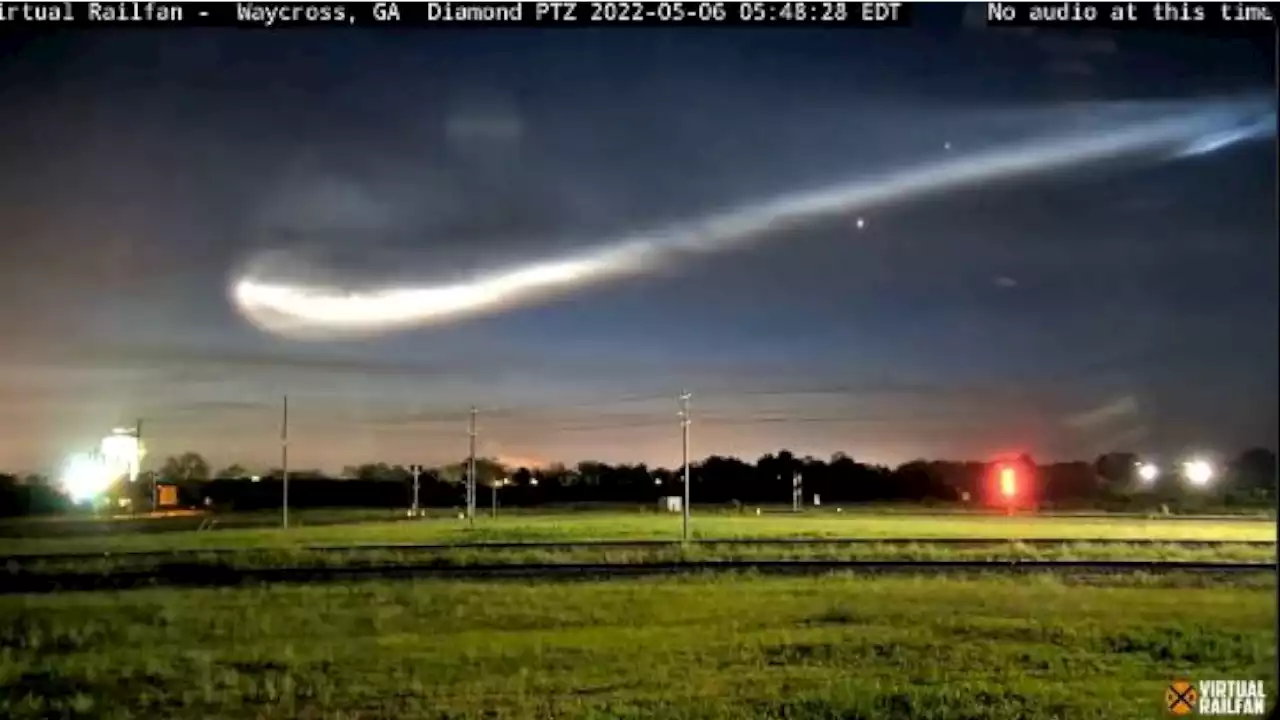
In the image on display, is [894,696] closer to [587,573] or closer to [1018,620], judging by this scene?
[1018,620]

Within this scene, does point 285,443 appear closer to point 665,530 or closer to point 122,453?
point 122,453

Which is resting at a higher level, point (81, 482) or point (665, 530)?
point (81, 482)

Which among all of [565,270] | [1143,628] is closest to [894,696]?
[1143,628]

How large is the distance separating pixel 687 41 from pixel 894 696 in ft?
4.82

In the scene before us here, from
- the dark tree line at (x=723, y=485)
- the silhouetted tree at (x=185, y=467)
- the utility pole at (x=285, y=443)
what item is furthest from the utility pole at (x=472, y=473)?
the silhouetted tree at (x=185, y=467)

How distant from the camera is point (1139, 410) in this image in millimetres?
3012

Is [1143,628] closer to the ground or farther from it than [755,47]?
closer to the ground

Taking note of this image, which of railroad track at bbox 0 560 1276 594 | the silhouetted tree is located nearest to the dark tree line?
the silhouetted tree

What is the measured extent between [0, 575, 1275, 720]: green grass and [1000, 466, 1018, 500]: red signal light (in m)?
0.21

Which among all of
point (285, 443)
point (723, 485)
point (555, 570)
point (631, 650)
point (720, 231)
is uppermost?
point (720, 231)

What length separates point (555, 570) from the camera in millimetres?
3123

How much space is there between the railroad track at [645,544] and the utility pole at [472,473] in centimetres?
7

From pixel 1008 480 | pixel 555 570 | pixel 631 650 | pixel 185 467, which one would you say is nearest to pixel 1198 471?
pixel 1008 480

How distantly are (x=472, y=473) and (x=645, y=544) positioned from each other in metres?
0.42
